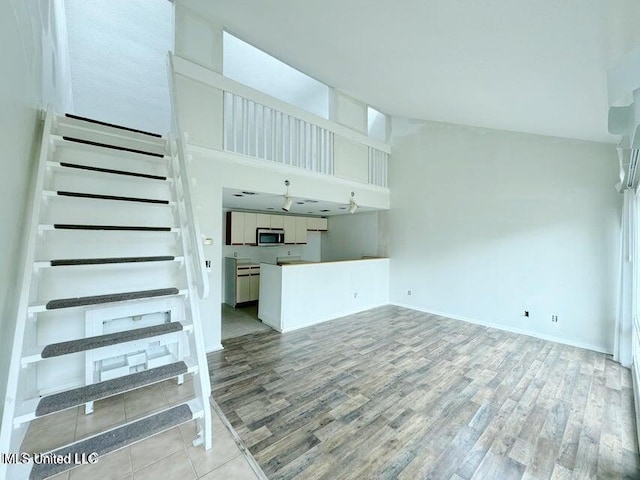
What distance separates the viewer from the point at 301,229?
21.8 ft

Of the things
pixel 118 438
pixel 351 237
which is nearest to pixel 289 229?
pixel 351 237

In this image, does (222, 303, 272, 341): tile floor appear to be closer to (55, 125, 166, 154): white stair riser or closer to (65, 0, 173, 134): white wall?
(55, 125, 166, 154): white stair riser

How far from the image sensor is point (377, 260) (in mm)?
5609

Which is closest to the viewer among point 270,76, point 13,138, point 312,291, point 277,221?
point 13,138

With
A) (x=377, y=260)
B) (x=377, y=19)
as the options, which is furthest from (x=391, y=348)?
(x=377, y=19)

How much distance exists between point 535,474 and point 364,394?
4.05 feet

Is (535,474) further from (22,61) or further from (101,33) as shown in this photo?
(101,33)

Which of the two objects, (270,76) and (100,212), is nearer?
(100,212)

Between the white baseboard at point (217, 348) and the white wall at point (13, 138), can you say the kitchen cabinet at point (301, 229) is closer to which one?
the white baseboard at point (217, 348)

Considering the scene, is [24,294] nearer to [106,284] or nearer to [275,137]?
[106,284]

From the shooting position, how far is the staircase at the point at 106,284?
5.06 feet

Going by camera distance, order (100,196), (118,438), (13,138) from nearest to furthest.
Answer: (118,438) < (13,138) < (100,196)

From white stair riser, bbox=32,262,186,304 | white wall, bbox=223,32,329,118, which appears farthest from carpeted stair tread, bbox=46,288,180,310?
white wall, bbox=223,32,329,118

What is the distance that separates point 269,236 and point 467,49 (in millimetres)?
4718
